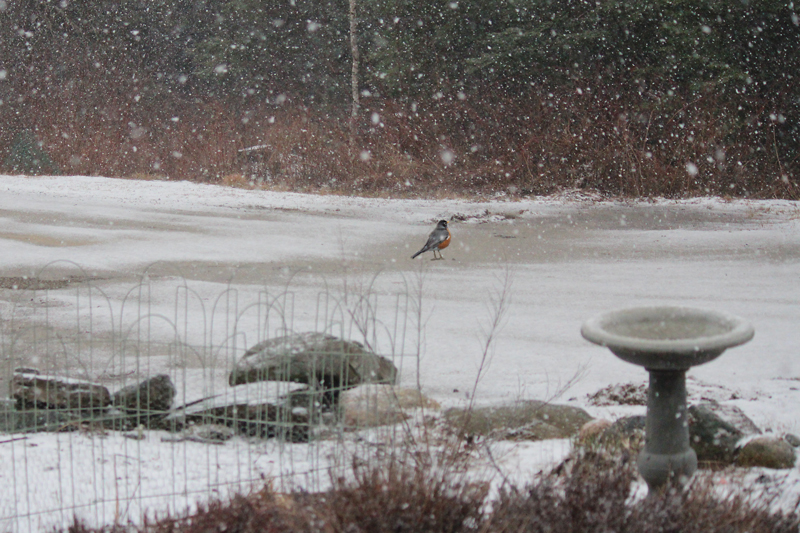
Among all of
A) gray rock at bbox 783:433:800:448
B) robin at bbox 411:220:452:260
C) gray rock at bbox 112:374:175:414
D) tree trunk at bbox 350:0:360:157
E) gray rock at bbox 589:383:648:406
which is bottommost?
gray rock at bbox 783:433:800:448

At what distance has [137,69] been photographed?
29.5 m

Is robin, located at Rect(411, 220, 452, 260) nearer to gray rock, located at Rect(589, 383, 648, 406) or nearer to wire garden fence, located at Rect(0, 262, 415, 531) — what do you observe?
wire garden fence, located at Rect(0, 262, 415, 531)

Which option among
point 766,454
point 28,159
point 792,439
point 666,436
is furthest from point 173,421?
point 28,159

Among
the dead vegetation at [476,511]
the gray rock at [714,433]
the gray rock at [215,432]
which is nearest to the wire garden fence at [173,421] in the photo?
the gray rock at [215,432]

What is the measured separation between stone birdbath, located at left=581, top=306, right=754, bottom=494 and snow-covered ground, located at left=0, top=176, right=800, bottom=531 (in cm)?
74

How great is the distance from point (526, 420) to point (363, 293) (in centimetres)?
345

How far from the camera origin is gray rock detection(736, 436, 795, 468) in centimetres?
433

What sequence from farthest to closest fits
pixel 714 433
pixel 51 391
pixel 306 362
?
pixel 306 362 → pixel 51 391 → pixel 714 433

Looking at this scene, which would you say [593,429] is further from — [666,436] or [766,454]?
[666,436]

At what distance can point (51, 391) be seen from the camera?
532 centimetres

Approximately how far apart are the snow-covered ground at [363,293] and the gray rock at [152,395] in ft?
0.53

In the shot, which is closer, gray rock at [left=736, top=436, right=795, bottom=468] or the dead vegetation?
the dead vegetation

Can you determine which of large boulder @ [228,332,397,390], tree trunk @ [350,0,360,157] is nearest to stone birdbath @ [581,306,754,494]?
large boulder @ [228,332,397,390]

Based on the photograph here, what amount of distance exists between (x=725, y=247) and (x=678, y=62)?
834 centimetres
